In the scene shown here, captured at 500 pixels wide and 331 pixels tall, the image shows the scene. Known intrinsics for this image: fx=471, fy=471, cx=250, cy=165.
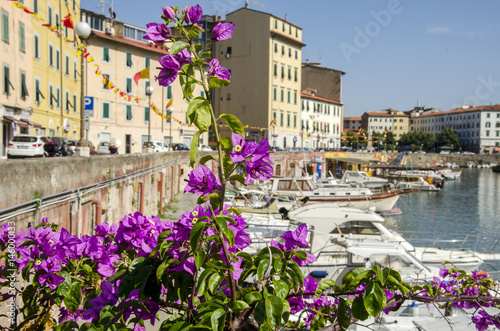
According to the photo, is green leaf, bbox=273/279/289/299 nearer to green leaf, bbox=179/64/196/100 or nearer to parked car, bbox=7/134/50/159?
green leaf, bbox=179/64/196/100

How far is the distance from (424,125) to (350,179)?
11628 cm

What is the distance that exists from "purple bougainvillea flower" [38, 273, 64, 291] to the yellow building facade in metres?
26.7

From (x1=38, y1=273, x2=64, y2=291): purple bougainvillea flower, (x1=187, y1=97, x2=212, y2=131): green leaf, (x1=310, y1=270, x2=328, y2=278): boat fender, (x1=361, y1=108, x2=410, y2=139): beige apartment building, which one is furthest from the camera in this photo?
(x1=361, y1=108, x2=410, y2=139): beige apartment building

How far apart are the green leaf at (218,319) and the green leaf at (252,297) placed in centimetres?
13

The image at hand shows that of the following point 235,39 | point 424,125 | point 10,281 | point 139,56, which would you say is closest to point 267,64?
point 235,39

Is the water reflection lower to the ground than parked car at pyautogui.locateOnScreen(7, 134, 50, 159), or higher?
lower

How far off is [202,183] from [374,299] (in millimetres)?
849

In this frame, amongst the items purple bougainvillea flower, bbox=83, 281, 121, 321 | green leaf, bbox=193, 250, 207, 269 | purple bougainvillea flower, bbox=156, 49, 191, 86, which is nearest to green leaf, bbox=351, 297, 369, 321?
green leaf, bbox=193, 250, 207, 269

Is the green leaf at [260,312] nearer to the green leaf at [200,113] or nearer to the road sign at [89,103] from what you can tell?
the green leaf at [200,113]

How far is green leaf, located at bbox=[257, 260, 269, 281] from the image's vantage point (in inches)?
74.1

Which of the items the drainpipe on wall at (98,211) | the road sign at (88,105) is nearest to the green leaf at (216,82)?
the drainpipe on wall at (98,211)

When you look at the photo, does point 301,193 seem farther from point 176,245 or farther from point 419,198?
point 176,245

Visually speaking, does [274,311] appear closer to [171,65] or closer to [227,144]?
[227,144]

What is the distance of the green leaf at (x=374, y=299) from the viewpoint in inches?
72.1
